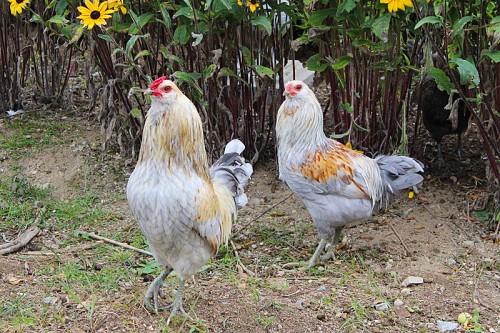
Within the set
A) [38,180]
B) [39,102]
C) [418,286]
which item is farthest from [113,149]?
[418,286]

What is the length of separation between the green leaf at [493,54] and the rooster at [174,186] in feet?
6.13

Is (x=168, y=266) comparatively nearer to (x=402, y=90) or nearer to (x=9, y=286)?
(x=9, y=286)

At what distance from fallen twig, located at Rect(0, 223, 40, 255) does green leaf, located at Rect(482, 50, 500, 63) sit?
3243 mm

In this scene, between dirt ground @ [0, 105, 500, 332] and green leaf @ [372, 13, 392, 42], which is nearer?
dirt ground @ [0, 105, 500, 332]

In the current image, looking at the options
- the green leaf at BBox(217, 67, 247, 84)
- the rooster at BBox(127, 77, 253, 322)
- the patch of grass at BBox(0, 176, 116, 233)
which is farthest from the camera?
the patch of grass at BBox(0, 176, 116, 233)

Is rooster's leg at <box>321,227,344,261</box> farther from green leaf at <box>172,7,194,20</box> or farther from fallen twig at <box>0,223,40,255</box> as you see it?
fallen twig at <box>0,223,40,255</box>

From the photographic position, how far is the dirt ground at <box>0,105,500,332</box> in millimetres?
3992

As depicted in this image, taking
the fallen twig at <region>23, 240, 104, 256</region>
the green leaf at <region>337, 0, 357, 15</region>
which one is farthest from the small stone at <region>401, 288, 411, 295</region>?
the fallen twig at <region>23, 240, 104, 256</region>

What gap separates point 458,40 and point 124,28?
2.28 m

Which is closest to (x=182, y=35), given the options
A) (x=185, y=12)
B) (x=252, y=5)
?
(x=185, y=12)

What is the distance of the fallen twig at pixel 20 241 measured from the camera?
481cm

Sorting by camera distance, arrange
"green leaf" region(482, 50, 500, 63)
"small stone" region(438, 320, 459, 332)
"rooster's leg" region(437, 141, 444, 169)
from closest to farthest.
→ "small stone" region(438, 320, 459, 332)
"green leaf" region(482, 50, 500, 63)
"rooster's leg" region(437, 141, 444, 169)

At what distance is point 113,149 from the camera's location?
20.5ft

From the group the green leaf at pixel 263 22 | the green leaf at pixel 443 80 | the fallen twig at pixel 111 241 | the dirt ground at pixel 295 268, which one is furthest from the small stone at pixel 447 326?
the green leaf at pixel 263 22
